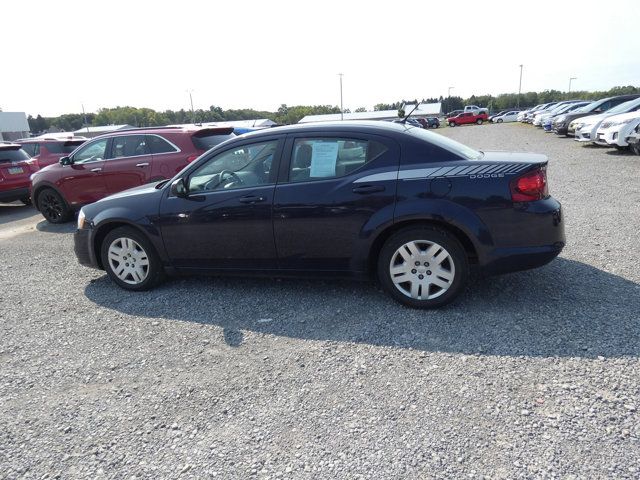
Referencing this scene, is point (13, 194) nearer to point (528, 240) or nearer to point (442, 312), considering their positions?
point (442, 312)

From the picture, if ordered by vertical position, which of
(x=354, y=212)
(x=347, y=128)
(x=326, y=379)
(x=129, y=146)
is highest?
(x=347, y=128)

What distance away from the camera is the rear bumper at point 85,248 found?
498 cm

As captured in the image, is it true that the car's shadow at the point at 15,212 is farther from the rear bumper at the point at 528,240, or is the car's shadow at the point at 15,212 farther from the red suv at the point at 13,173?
the rear bumper at the point at 528,240

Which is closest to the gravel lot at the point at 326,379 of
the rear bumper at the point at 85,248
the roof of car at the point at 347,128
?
the rear bumper at the point at 85,248

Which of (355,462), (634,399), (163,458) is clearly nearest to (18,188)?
(163,458)

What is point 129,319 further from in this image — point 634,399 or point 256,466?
point 634,399

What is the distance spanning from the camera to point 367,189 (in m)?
3.91

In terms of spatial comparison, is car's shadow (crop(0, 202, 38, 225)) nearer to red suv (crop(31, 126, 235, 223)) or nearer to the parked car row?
red suv (crop(31, 126, 235, 223))

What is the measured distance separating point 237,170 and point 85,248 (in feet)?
6.64

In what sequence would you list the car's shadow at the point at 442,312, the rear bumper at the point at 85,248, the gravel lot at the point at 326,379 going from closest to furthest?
the gravel lot at the point at 326,379 < the car's shadow at the point at 442,312 < the rear bumper at the point at 85,248

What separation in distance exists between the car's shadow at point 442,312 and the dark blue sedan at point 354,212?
0.27m

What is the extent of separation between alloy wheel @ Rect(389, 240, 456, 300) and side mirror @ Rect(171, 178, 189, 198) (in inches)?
83.2

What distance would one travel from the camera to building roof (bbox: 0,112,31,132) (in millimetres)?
59781

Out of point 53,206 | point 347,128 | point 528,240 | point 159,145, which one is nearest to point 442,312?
point 528,240
